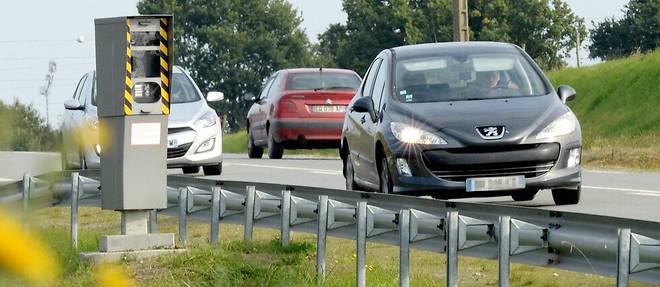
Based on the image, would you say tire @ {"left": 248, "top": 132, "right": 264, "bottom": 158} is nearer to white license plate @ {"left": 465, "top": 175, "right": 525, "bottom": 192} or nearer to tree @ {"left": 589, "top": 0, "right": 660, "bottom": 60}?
white license plate @ {"left": 465, "top": 175, "right": 525, "bottom": 192}

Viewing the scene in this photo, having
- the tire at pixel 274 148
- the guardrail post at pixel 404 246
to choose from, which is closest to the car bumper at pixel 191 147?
the tire at pixel 274 148

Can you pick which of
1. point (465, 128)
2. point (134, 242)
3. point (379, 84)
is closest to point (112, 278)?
point (134, 242)

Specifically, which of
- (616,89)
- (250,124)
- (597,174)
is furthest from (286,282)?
(616,89)

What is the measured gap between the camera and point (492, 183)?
1331 centimetres

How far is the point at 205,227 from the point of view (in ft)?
50.3

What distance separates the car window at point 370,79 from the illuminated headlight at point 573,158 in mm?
2199

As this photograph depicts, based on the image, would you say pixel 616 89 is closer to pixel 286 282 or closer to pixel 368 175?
pixel 368 175

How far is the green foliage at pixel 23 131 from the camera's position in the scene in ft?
6.35

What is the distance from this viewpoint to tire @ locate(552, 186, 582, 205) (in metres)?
14.6

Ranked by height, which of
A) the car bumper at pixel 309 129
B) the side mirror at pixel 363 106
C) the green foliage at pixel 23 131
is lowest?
the car bumper at pixel 309 129

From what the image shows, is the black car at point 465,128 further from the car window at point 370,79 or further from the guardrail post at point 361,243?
the guardrail post at point 361,243

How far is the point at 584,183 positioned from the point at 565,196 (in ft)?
17.0

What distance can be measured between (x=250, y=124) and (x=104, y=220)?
16038 millimetres

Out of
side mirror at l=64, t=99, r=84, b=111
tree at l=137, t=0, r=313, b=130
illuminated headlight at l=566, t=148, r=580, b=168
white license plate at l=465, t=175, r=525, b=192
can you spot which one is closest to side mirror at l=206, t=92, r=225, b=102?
side mirror at l=64, t=99, r=84, b=111
